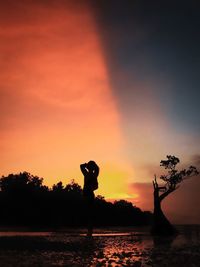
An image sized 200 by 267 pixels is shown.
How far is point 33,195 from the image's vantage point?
86500mm

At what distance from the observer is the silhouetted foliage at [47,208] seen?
7706 centimetres

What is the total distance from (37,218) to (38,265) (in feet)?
232

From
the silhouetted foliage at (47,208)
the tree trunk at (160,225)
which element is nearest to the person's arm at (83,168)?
the tree trunk at (160,225)

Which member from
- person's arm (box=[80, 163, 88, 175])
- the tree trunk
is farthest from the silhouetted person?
the tree trunk

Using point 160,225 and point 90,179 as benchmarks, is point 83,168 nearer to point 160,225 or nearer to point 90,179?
point 90,179

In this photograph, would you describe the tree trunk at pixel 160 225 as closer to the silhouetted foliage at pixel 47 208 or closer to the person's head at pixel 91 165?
the person's head at pixel 91 165

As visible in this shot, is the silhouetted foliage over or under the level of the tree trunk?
over

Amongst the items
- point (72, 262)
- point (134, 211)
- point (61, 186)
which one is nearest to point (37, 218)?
point (61, 186)

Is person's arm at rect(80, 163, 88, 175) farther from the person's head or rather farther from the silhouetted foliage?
the silhouetted foliage

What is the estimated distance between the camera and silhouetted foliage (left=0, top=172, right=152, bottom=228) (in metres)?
77.1

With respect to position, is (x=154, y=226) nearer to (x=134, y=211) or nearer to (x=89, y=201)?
(x=89, y=201)

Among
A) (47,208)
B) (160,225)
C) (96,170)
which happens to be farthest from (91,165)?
(47,208)

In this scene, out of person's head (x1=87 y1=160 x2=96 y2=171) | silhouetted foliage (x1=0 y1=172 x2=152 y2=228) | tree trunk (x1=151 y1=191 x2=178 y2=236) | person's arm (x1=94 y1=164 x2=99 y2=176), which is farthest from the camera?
silhouetted foliage (x1=0 y1=172 x2=152 y2=228)

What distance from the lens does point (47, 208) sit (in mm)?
82438
